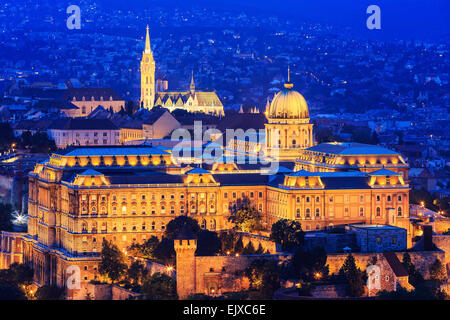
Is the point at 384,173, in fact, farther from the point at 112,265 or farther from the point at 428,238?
the point at 112,265

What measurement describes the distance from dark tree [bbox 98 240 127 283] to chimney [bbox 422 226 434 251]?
24388mm

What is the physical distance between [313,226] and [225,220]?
8607 millimetres

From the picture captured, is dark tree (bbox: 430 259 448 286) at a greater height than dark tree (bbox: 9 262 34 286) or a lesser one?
greater

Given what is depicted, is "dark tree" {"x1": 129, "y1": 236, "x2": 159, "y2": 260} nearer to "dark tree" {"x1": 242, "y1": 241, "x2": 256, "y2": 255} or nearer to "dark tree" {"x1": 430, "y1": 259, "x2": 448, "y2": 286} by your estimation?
"dark tree" {"x1": 242, "y1": 241, "x2": 256, "y2": 255}

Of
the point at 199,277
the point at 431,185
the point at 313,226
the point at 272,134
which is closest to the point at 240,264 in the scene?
the point at 199,277

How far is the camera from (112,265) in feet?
409

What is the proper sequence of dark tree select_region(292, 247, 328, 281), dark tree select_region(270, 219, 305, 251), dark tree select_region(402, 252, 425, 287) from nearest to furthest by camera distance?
dark tree select_region(292, 247, 328, 281) < dark tree select_region(402, 252, 425, 287) < dark tree select_region(270, 219, 305, 251)

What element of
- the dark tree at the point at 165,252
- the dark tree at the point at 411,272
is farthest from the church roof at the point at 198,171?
the dark tree at the point at 411,272

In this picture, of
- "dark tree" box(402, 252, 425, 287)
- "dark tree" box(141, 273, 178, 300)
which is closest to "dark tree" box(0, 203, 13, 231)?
"dark tree" box(141, 273, 178, 300)

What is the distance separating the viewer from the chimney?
12544cm

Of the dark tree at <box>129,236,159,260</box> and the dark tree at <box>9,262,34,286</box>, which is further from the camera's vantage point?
the dark tree at <box>9,262,34,286</box>

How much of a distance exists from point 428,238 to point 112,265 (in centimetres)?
2571

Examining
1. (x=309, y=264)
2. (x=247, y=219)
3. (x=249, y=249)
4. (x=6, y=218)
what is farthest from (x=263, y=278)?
(x=6, y=218)
